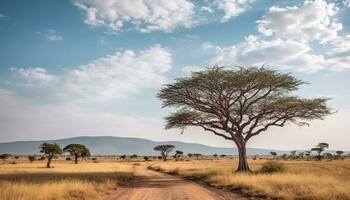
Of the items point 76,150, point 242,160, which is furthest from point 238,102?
point 76,150

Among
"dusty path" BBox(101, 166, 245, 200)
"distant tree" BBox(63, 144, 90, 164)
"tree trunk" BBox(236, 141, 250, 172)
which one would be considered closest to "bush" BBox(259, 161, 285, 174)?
"tree trunk" BBox(236, 141, 250, 172)

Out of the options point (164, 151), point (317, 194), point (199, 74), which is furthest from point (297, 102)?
point (164, 151)

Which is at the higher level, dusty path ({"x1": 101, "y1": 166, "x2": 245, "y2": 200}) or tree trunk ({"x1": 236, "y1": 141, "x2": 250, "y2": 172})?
tree trunk ({"x1": 236, "y1": 141, "x2": 250, "y2": 172})

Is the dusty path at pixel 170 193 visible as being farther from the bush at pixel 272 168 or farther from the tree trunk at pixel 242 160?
the tree trunk at pixel 242 160

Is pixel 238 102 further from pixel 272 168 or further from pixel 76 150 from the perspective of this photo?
pixel 76 150

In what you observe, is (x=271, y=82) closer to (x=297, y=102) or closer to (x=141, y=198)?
(x=297, y=102)

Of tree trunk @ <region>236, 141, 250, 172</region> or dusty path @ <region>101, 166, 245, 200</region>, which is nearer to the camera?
dusty path @ <region>101, 166, 245, 200</region>

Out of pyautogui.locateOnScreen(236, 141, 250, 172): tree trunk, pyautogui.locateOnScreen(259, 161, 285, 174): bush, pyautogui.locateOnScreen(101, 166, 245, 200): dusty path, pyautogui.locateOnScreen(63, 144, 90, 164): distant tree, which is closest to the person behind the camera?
pyautogui.locateOnScreen(101, 166, 245, 200): dusty path

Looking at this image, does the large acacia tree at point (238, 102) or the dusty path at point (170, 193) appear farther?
the large acacia tree at point (238, 102)

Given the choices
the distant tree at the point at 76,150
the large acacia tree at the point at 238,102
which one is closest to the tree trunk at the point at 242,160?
the large acacia tree at the point at 238,102

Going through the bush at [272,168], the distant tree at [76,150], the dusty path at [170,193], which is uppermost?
the distant tree at [76,150]

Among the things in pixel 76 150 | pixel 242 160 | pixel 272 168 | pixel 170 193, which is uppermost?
pixel 76 150

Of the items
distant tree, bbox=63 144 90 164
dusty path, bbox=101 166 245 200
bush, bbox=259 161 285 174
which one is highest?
distant tree, bbox=63 144 90 164

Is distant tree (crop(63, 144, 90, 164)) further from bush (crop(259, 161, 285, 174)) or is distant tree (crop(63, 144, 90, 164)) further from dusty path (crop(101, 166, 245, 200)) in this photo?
dusty path (crop(101, 166, 245, 200))
